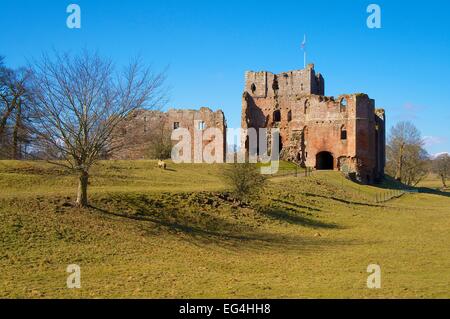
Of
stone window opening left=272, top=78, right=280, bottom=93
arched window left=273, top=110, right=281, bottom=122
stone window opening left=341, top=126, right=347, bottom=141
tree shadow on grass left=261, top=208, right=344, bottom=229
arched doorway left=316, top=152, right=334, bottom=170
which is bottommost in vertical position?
tree shadow on grass left=261, top=208, right=344, bottom=229

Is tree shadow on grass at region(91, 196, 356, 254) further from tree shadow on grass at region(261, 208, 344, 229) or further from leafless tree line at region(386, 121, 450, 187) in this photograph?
leafless tree line at region(386, 121, 450, 187)

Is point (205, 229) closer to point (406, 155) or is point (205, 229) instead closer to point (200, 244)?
point (200, 244)

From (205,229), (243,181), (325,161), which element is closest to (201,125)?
(325,161)

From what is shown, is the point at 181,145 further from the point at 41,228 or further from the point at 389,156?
the point at 41,228

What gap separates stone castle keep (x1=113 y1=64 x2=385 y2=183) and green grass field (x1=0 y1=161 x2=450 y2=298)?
81.1ft

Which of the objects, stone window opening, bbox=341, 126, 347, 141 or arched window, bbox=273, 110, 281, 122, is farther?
arched window, bbox=273, 110, 281, 122

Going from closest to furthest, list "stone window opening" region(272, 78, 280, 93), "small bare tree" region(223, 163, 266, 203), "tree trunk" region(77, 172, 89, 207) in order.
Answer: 1. "tree trunk" region(77, 172, 89, 207)
2. "small bare tree" region(223, 163, 266, 203)
3. "stone window opening" region(272, 78, 280, 93)

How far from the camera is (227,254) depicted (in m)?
18.0

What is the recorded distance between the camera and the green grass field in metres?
12.2

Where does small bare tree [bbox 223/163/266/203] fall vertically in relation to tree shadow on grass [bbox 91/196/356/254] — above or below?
above

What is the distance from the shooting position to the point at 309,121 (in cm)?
5978

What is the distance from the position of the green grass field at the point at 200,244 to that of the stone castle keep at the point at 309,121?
24.7 metres

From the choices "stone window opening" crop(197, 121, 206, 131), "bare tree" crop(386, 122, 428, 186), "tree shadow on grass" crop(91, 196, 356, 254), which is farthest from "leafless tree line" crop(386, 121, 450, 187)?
"tree shadow on grass" crop(91, 196, 356, 254)
